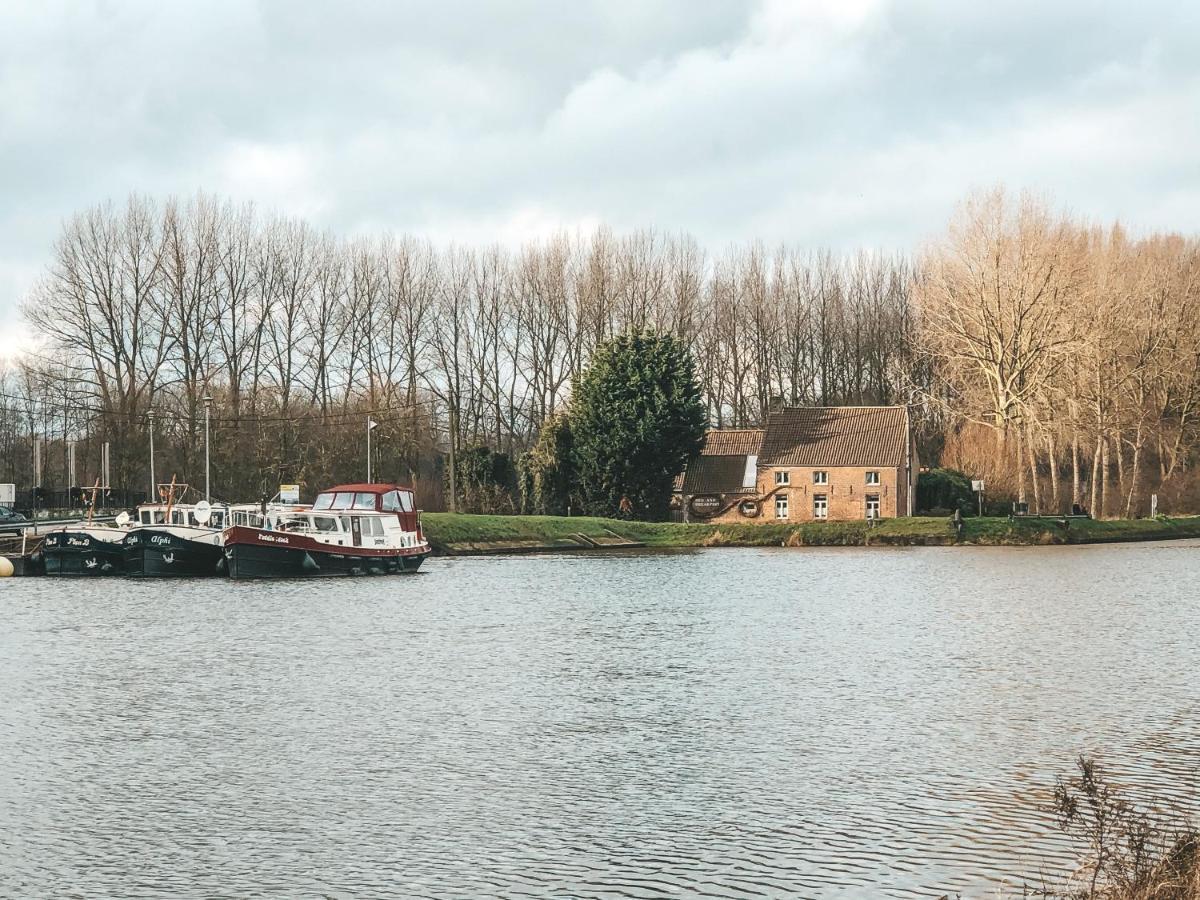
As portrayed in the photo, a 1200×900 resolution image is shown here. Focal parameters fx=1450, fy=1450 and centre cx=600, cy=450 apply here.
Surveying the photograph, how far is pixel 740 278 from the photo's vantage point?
101688mm

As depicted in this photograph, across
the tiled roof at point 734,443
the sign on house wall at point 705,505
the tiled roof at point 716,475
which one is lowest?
the sign on house wall at point 705,505

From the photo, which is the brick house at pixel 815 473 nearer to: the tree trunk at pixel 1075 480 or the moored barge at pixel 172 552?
the tree trunk at pixel 1075 480

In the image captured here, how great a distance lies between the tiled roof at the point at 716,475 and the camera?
87562 millimetres

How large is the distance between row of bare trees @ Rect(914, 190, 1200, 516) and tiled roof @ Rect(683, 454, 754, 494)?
13579 millimetres

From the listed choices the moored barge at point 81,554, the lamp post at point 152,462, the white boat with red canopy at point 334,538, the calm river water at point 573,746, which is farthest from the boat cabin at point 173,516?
the calm river water at point 573,746

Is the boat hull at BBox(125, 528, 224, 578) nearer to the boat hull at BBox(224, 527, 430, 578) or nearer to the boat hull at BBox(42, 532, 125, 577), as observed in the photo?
the boat hull at BBox(42, 532, 125, 577)

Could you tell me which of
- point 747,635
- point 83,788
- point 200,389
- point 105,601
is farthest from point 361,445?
point 83,788

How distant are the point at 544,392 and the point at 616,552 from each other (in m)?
32.7

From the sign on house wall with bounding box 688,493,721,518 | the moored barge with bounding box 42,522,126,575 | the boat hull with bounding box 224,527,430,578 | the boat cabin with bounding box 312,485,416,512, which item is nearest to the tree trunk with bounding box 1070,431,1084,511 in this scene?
the sign on house wall with bounding box 688,493,721,518

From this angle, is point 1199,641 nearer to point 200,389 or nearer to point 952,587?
point 952,587

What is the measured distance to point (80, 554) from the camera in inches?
1982

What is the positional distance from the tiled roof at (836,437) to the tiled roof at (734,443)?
2.79m

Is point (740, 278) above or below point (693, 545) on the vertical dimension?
above

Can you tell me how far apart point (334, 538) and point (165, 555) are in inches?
223
